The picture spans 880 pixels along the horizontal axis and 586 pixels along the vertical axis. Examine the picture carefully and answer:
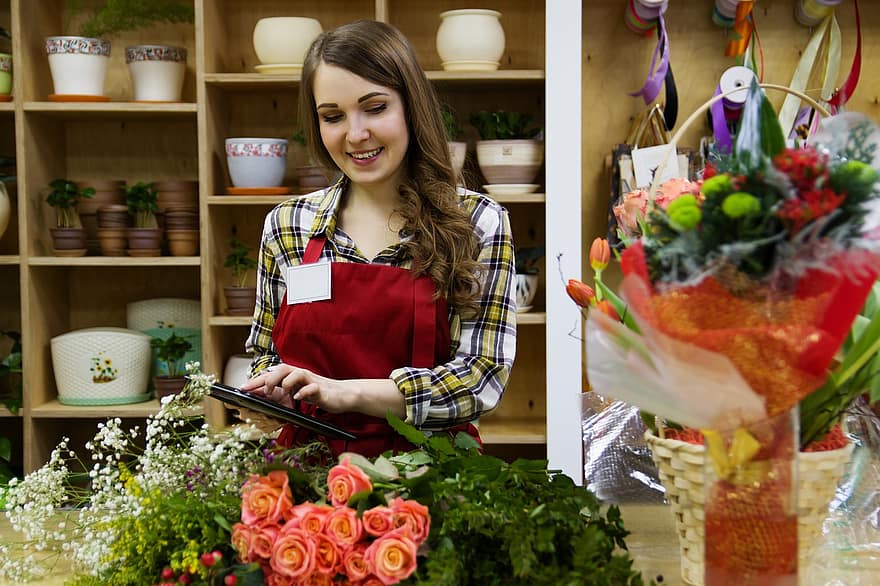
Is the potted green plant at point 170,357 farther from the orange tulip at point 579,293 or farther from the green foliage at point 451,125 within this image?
the orange tulip at point 579,293

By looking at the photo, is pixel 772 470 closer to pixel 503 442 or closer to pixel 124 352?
pixel 503 442

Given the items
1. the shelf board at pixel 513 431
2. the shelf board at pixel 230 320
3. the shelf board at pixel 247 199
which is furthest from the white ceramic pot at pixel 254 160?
the shelf board at pixel 513 431

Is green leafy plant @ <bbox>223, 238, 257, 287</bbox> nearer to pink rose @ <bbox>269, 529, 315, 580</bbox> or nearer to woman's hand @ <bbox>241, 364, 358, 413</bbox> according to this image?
woman's hand @ <bbox>241, 364, 358, 413</bbox>

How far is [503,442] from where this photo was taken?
8.97ft

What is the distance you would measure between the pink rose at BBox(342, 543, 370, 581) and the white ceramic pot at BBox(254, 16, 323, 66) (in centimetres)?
212

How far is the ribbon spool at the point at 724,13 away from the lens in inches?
107

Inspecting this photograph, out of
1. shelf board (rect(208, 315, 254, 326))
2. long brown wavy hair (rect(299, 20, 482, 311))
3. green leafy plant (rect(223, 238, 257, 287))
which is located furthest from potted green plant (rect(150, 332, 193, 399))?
long brown wavy hair (rect(299, 20, 482, 311))

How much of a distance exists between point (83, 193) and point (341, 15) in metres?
0.99

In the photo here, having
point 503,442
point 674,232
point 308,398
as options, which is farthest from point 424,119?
point 503,442

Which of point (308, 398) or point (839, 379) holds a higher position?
point (839, 379)

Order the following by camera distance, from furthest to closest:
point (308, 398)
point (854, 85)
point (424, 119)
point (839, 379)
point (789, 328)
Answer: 1. point (854, 85)
2. point (424, 119)
3. point (308, 398)
4. point (839, 379)
5. point (789, 328)

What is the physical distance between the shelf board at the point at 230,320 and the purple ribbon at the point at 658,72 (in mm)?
1318

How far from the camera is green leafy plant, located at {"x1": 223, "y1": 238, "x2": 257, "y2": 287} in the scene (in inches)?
112

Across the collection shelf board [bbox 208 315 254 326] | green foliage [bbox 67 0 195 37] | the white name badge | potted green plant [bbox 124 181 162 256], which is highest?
green foliage [bbox 67 0 195 37]
